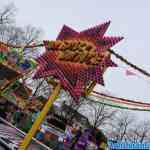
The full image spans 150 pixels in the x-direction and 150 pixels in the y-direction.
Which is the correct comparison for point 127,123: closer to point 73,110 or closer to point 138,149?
point 73,110

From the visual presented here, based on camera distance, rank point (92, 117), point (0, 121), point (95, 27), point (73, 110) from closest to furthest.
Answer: point (95, 27) < point (0, 121) < point (73, 110) < point (92, 117)

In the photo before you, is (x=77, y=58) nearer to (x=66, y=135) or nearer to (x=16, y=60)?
(x=66, y=135)

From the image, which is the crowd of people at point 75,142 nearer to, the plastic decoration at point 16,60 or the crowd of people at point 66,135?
the crowd of people at point 66,135

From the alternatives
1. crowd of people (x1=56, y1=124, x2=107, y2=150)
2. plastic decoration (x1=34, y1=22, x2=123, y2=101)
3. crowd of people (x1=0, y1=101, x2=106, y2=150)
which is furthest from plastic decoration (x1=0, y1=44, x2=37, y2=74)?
plastic decoration (x1=34, y1=22, x2=123, y2=101)

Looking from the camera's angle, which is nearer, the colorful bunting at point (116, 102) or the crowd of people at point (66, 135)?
the colorful bunting at point (116, 102)

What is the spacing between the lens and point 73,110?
54469 mm

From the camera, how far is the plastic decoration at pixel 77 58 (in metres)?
10.7

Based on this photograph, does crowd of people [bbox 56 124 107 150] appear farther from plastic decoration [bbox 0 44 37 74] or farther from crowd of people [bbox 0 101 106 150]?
plastic decoration [bbox 0 44 37 74]

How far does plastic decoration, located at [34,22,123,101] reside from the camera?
420 inches

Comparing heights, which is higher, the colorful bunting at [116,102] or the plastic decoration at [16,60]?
the plastic decoration at [16,60]

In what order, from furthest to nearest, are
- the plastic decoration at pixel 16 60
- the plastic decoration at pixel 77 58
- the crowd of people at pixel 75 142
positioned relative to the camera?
the plastic decoration at pixel 16 60
the crowd of people at pixel 75 142
the plastic decoration at pixel 77 58

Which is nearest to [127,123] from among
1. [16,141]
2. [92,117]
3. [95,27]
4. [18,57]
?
[92,117]

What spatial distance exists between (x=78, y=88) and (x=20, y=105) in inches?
636

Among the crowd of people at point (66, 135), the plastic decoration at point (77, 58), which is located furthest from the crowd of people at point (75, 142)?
the plastic decoration at point (77, 58)
